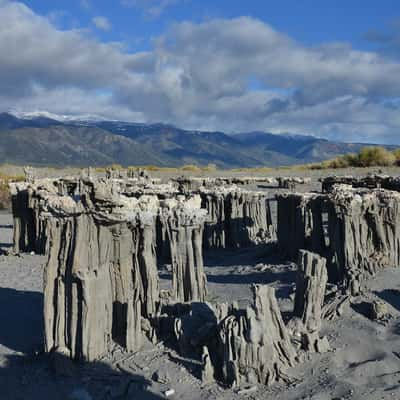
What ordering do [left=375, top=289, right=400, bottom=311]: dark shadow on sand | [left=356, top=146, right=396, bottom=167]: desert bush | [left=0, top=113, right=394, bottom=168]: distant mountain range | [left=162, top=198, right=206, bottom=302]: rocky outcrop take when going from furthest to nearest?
[left=0, top=113, right=394, bottom=168]: distant mountain range, [left=356, top=146, right=396, bottom=167]: desert bush, [left=375, top=289, right=400, bottom=311]: dark shadow on sand, [left=162, top=198, right=206, bottom=302]: rocky outcrop

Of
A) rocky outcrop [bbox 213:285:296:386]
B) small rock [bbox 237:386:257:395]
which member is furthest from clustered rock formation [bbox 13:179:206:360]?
small rock [bbox 237:386:257:395]

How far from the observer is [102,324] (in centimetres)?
797

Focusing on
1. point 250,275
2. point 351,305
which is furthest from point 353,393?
point 250,275

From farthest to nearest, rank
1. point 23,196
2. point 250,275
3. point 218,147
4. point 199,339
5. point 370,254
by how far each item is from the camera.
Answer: point 218,147 → point 23,196 → point 250,275 → point 370,254 → point 199,339

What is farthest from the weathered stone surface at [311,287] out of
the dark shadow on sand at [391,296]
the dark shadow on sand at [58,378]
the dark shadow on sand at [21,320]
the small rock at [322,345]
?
the dark shadow on sand at [21,320]

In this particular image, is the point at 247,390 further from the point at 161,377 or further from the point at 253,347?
the point at 161,377

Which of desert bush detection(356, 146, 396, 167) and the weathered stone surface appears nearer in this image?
the weathered stone surface

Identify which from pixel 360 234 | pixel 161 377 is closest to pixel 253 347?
pixel 161 377

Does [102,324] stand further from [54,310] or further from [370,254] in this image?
[370,254]

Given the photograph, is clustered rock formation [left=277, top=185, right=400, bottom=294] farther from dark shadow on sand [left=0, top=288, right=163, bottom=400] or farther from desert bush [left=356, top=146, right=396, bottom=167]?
desert bush [left=356, top=146, right=396, bottom=167]

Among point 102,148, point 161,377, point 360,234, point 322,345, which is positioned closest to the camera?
point 161,377

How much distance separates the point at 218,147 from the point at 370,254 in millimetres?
176594

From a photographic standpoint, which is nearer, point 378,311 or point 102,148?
point 378,311

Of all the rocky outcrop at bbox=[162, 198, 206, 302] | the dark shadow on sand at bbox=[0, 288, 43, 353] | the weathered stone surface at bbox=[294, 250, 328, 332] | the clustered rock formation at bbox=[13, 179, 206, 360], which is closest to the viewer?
the clustered rock formation at bbox=[13, 179, 206, 360]
